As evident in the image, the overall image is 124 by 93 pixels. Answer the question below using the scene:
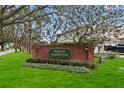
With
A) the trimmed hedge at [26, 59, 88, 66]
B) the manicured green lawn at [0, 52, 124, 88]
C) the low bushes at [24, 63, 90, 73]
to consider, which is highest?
the trimmed hedge at [26, 59, 88, 66]

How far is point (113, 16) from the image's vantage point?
55.0 feet

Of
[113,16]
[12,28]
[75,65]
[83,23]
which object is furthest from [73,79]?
[12,28]

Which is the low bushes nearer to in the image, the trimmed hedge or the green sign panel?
the trimmed hedge

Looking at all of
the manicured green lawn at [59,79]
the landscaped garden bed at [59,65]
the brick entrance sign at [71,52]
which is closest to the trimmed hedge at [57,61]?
the landscaped garden bed at [59,65]

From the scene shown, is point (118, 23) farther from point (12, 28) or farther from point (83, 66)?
point (12, 28)

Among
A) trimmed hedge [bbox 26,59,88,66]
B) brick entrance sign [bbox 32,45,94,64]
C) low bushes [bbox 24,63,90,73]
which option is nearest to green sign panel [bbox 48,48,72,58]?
brick entrance sign [bbox 32,45,94,64]

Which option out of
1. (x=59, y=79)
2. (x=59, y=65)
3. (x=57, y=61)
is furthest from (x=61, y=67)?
(x=59, y=79)

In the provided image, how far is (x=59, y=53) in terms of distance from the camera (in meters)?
14.1

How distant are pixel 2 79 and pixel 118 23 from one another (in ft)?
32.2

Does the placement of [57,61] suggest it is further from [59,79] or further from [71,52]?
[59,79]

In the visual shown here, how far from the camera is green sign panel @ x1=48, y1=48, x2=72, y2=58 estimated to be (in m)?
13.9

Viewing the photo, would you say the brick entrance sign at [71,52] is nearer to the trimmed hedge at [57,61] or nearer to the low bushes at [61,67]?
the trimmed hedge at [57,61]

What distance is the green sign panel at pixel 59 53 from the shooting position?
1392cm
